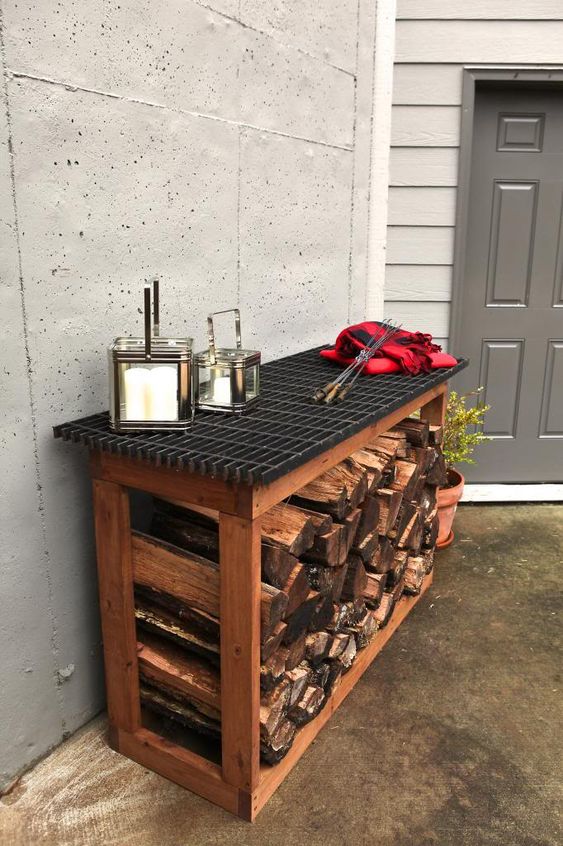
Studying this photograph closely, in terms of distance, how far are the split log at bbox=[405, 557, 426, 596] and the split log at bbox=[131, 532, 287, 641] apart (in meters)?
1.06

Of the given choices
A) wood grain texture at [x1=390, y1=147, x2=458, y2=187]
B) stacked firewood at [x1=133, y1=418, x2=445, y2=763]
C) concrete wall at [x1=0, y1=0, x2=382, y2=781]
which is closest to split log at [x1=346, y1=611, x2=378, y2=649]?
stacked firewood at [x1=133, y1=418, x2=445, y2=763]

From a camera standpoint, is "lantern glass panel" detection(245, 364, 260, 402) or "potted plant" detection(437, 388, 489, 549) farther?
"potted plant" detection(437, 388, 489, 549)

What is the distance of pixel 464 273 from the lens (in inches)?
142

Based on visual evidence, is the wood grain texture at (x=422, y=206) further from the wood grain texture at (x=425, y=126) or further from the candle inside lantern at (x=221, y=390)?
the candle inside lantern at (x=221, y=390)

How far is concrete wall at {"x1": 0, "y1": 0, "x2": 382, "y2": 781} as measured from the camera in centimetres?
162

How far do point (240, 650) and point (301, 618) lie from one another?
0.83ft

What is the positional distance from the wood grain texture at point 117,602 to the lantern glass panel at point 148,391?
0.19 m

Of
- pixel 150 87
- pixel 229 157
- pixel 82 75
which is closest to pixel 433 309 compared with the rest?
pixel 229 157

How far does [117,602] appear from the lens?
69.6 inches

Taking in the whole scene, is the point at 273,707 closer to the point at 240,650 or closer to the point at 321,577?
the point at 240,650

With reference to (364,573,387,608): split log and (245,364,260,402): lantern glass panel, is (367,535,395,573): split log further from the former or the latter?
(245,364,260,402): lantern glass panel

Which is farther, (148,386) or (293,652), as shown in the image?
(293,652)

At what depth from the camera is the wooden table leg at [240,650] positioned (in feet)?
4.98

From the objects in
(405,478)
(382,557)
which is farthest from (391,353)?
(382,557)
